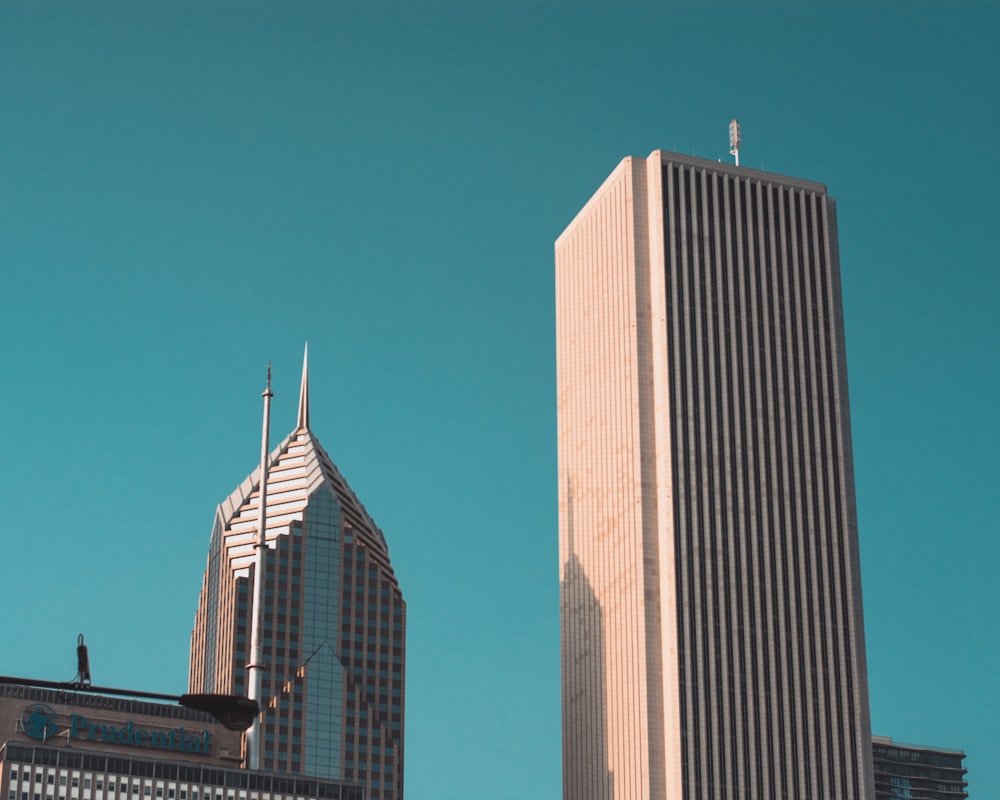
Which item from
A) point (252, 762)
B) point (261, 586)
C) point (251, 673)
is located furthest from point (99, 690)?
point (252, 762)

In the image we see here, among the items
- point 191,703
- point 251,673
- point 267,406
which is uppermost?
point 267,406

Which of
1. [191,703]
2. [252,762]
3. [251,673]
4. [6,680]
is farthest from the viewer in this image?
[252,762]

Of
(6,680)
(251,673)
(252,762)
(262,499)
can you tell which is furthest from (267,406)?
(6,680)

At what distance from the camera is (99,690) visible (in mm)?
56125

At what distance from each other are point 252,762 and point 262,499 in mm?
33483

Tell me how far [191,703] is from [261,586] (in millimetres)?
79392

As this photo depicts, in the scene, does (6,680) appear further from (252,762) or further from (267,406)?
(252,762)

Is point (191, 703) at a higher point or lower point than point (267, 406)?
lower

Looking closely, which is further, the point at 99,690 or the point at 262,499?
the point at 262,499

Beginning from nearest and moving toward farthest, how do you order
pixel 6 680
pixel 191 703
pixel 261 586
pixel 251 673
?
pixel 191 703
pixel 6 680
pixel 251 673
pixel 261 586

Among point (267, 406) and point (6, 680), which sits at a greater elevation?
point (267, 406)

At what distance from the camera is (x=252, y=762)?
161 meters

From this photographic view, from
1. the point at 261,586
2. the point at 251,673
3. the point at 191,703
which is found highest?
the point at 261,586

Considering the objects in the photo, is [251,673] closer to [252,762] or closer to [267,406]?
[267,406]
